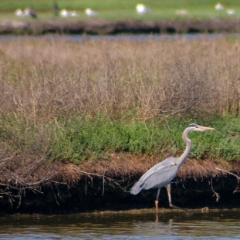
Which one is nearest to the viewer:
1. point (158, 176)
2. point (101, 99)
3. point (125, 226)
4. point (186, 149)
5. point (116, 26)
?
point (125, 226)

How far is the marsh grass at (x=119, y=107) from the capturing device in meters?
8.99

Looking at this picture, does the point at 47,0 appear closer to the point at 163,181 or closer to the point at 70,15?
the point at 70,15

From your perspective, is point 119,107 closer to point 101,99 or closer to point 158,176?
point 101,99

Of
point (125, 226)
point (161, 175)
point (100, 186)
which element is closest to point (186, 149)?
point (161, 175)

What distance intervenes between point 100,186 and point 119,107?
169 centimetres

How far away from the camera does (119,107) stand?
401 inches

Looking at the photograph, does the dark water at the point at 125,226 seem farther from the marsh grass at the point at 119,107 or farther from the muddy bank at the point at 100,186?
the marsh grass at the point at 119,107

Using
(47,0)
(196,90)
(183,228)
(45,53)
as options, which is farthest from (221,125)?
(47,0)

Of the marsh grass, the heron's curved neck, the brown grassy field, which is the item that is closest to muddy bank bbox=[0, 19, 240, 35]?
the brown grassy field

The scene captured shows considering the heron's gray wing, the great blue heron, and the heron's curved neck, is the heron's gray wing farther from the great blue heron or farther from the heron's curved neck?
the heron's curved neck

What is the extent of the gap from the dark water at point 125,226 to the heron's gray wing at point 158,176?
0.44 meters

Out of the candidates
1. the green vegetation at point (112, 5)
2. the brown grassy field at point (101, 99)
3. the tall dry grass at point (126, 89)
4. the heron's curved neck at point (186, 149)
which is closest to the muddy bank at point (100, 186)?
the brown grassy field at point (101, 99)

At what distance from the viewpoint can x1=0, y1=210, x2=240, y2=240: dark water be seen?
7.76 m

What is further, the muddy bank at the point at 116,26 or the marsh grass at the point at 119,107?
the muddy bank at the point at 116,26
